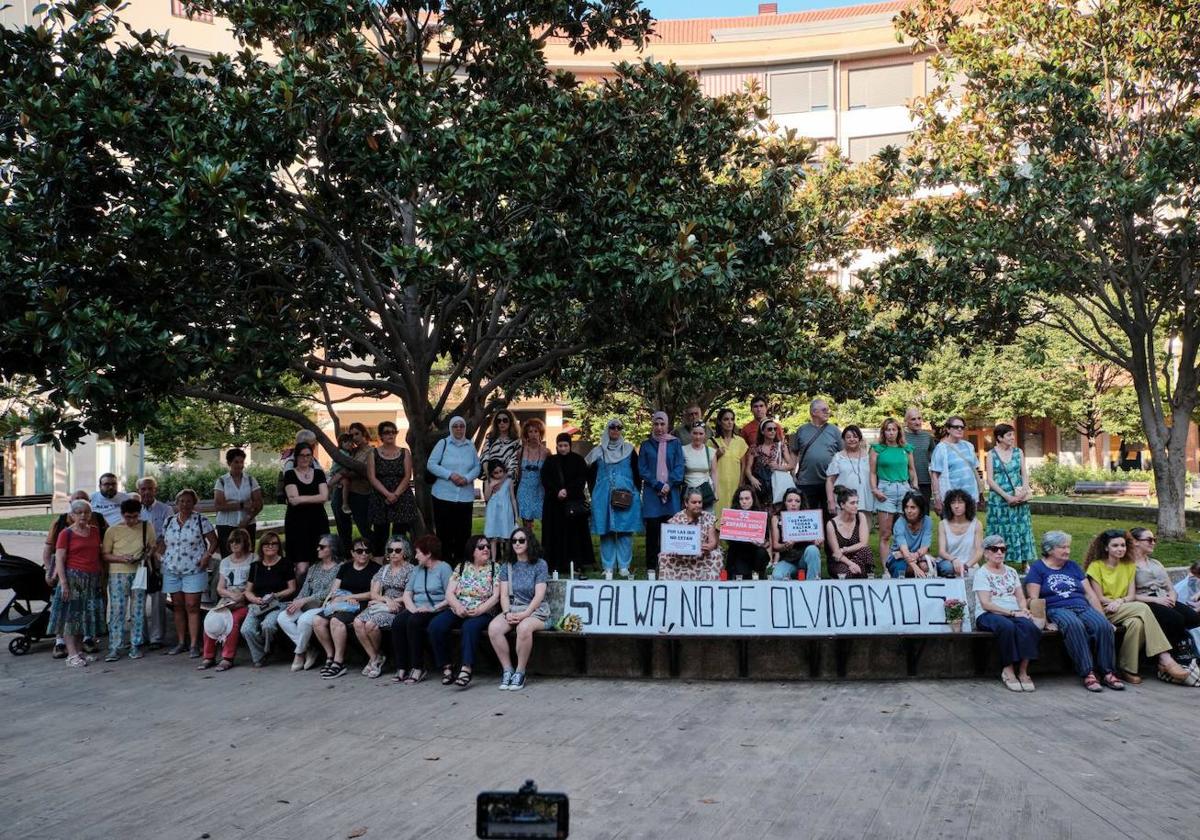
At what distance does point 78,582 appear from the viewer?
1150 centimetres

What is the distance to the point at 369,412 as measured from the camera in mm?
52812

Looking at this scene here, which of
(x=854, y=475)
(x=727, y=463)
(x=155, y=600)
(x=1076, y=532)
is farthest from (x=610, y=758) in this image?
(x=1076, y=532)

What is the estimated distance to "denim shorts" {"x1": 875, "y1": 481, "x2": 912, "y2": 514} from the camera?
12.1 m

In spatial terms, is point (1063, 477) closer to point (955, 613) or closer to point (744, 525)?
point (744, 525)

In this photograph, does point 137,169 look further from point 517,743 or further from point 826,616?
point 826,616

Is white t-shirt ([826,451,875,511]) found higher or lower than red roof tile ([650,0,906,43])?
lower

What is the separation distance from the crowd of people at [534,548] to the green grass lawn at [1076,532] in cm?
271

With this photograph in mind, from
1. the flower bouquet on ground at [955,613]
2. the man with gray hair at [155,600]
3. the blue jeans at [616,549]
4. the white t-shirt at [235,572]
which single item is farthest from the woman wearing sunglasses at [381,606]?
the flower bouquet on ground at [955,613]

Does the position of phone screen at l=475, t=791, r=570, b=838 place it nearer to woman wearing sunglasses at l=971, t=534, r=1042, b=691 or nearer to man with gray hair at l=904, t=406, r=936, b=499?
woman wearing sunglasses at l=971, t=534, r=1042, b=691

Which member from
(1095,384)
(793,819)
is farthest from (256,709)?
(1095,384)

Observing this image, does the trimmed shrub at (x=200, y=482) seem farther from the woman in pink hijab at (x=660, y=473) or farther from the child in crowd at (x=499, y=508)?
the woman in pink hijab at (x=660, y=473)

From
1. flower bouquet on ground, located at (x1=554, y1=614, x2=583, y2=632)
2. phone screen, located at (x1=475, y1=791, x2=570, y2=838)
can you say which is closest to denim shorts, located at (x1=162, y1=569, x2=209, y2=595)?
flower bouquet on ground, located at (x1=554, y1=614, x2=583, y2=632)

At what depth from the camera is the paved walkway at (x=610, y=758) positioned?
603 centimetres

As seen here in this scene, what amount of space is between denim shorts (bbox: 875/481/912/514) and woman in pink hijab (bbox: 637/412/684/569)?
7.56ft
